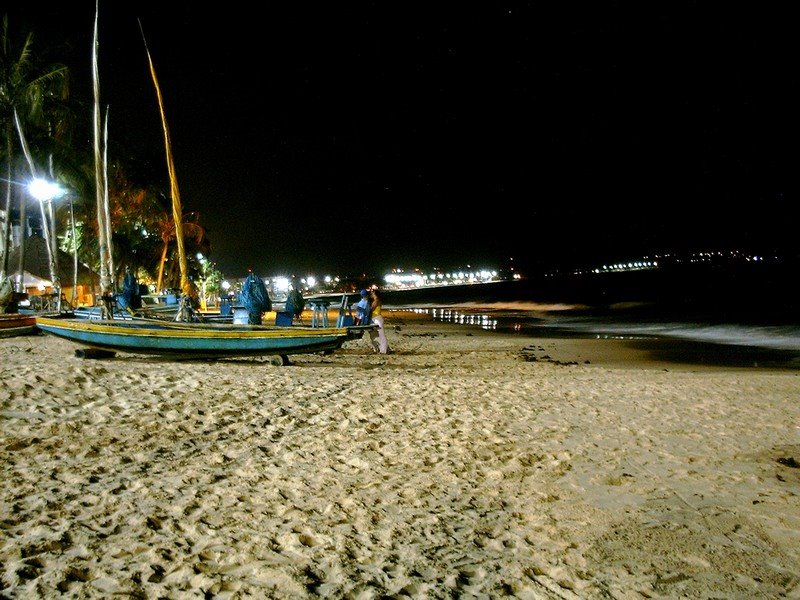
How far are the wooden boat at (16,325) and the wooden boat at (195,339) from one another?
5.20 m

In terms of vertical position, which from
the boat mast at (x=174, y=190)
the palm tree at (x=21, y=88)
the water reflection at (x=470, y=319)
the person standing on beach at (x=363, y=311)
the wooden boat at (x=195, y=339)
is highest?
the palm tree at (x=21, y=88)

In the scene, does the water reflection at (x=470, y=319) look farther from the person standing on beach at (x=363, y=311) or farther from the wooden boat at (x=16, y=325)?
the wooden boat at (x=16, y=325)

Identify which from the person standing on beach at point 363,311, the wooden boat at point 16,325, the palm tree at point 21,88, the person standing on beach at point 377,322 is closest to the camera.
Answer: the person standing on beach at point 377,322

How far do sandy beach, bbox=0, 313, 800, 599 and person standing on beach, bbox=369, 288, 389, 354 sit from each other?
16.6ft

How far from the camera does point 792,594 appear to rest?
330 centimetres

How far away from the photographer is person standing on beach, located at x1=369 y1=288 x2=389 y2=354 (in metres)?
14.1

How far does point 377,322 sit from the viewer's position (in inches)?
562

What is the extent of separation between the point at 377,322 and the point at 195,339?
16.1 ft

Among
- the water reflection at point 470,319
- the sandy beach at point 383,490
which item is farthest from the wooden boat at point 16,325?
the water reflection at point 470,319

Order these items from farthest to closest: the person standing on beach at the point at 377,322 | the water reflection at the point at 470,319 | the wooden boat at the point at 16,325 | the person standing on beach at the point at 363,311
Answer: the water reflection at the point at 470,319 < the wooden boat at the point at 16,325 < the person standing on beach at the point at 363,311 < the person standing on beach at the point at 377,322

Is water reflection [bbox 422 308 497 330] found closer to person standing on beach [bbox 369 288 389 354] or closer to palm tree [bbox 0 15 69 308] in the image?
person standing on beach [bbox 369 288 389 354]

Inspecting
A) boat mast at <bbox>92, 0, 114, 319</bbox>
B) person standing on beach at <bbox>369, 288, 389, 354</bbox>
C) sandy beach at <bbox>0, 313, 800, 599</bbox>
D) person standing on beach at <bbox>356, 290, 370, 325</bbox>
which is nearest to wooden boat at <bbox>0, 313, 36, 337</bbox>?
boat mast at <bbox>92, 0, 114, 319</bbox>

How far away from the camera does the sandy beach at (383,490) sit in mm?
3400

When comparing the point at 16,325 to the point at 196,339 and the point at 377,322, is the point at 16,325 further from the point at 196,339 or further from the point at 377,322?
the point at 377,322
